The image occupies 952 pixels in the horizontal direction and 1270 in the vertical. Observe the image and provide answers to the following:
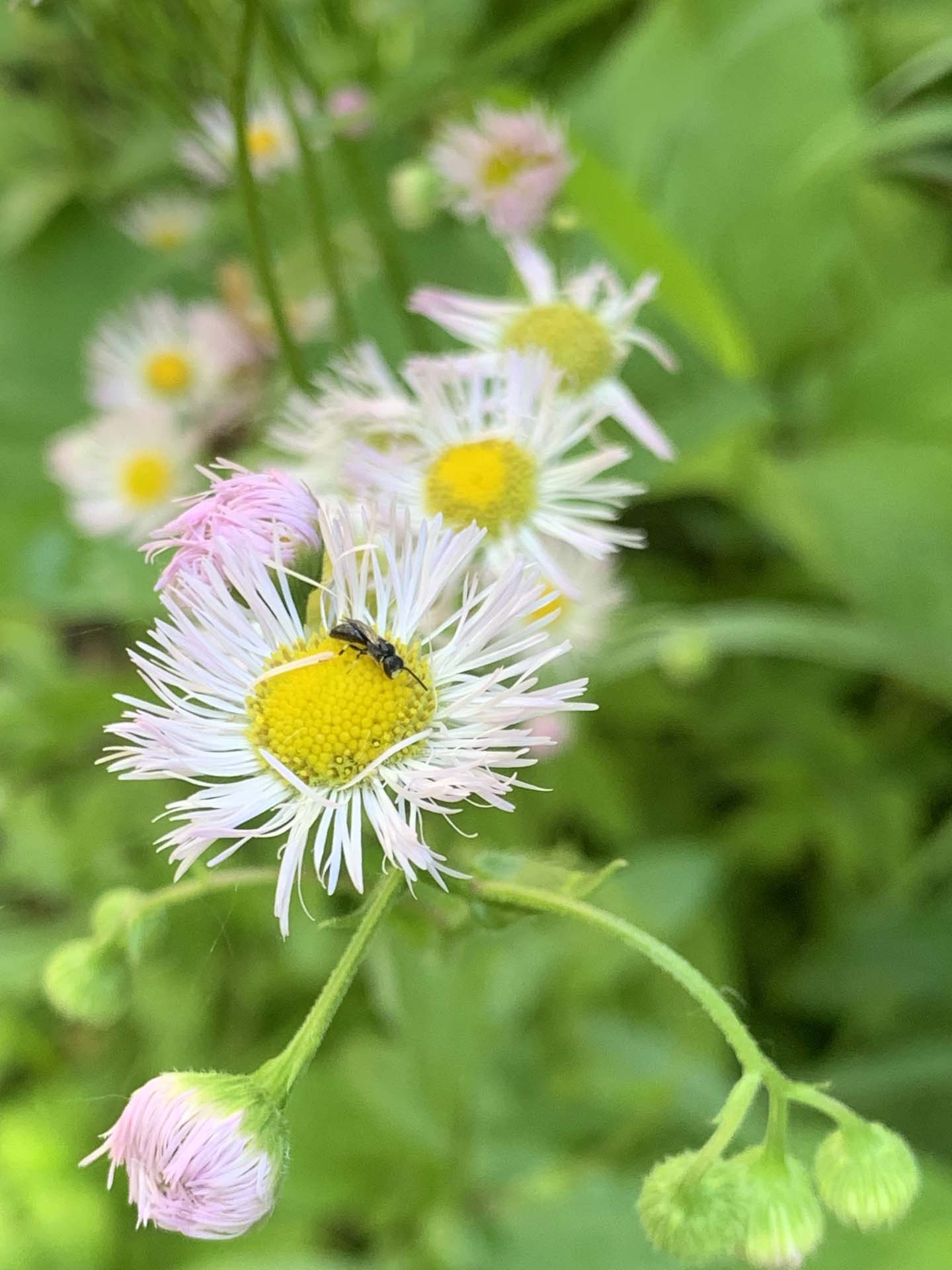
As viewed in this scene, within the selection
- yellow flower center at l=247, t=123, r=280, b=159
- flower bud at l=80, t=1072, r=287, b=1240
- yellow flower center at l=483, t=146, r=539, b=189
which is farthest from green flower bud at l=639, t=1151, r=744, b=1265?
yellow flower center at l=247, t=123, r=280, b=159

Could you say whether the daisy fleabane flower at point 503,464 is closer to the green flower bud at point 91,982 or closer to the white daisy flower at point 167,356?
the green flower bud at point 91,982

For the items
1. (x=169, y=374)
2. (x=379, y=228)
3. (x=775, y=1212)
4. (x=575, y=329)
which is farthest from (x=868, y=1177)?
(x=169, y=374)

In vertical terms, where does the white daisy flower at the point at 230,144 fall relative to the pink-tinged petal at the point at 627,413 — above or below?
above

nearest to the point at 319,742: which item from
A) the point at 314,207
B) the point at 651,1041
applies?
the point at 314,207

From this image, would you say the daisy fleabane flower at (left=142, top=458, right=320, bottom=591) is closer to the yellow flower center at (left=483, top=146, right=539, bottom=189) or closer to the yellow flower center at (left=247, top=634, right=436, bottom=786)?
the yellow flower center at (left=247, top=634, right=436, bottom=786)

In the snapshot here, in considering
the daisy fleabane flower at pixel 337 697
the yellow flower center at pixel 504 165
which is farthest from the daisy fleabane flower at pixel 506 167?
the daisy fleabane flower at pixel 337 697

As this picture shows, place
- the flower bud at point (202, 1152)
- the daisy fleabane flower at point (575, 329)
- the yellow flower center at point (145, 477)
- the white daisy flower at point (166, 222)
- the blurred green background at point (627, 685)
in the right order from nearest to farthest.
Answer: the flower bud at point (202, 1152)
the daisy fleabane flower at point (575, 329)
the blurred green background at point (627, 685)
the yellow flower center at point (145, 477)
the white daisy flower at point (166, 222)
